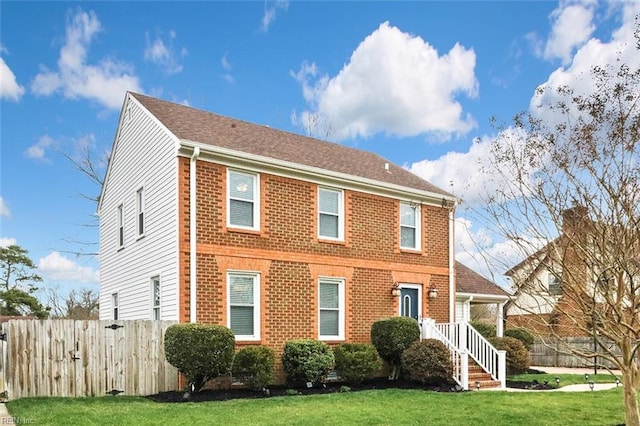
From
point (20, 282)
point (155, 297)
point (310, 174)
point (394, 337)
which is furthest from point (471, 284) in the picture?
point (20, 282)

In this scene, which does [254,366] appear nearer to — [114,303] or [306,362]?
[306,362]

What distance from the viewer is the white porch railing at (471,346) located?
14.5 m

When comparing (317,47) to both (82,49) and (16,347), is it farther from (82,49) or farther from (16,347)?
(16,347)

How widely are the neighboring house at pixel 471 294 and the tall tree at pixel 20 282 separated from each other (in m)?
26.3

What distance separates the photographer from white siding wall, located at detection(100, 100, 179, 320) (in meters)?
13.1

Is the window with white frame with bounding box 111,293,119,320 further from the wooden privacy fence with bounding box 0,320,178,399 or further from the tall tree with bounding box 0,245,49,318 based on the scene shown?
the tall tree with bounding box 0,245,49,318

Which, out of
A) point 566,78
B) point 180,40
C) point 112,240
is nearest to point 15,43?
point 180,40

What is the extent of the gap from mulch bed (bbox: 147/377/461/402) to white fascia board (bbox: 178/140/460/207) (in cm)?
518

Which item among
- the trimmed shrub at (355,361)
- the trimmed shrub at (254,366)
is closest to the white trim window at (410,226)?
the trimmed shrub at (355,361)

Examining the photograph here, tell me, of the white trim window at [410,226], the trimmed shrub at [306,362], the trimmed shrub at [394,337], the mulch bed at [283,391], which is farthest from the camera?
the white trim window at [410,226]

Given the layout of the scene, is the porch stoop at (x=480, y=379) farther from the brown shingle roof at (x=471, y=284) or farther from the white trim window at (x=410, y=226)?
the brown shingle roof at (x=471, y=284)

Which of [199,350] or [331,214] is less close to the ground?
[331,214]

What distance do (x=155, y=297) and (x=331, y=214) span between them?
5061 millimetres

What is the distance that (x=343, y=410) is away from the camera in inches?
392
